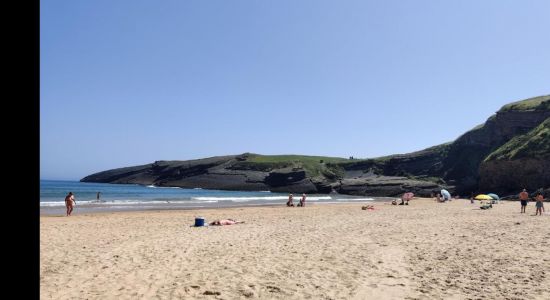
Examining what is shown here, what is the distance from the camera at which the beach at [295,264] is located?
9.08 metres

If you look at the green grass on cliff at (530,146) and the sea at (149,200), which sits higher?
the green grass on cliff at (530,146)

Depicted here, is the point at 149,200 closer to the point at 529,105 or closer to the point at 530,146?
the point at 530,146

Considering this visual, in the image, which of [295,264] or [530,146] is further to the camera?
[530,146]

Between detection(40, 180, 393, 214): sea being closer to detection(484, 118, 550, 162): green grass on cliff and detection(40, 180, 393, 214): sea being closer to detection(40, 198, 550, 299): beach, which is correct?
detection(40, 198, 550, 299): beach

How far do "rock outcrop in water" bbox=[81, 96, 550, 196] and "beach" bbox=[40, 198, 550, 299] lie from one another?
1974 inches

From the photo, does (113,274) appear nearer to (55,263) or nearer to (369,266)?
(55,263)

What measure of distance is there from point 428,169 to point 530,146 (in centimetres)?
3550

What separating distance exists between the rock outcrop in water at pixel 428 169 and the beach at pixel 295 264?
165 feet

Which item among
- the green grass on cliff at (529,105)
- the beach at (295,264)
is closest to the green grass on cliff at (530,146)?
the green grass on cliff at (529,105)

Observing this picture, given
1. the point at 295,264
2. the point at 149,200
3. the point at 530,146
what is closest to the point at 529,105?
the point at 530,146

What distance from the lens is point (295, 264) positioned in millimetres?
11797

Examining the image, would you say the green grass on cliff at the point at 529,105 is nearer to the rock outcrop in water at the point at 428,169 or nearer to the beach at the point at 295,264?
the rock outcrop in water at the point at 428,169

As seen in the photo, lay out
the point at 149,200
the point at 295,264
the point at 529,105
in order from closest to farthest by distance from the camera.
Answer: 1. the point at 295,264
2. the point at 149,200
3. the point at 529,105
